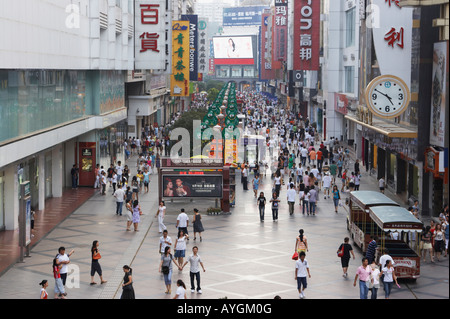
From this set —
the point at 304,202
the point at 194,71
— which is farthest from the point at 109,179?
the point at 194,71

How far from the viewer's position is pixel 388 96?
31922mm

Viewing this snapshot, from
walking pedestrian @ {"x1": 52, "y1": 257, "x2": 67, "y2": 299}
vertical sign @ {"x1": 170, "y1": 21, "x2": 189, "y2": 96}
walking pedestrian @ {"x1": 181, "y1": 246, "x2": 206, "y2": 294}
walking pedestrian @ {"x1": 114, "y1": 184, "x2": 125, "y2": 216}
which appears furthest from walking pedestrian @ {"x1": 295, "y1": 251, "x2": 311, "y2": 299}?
vertical sign @ {"x1": 170, "y1": 21, "x2": 189, "y2": 96}

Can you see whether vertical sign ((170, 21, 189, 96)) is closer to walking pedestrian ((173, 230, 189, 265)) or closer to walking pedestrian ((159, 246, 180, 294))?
walking pedestrian ((173, 230, 189, 265))

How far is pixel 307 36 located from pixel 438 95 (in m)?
37.8

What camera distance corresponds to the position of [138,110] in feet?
216

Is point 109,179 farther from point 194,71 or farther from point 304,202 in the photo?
point 194,71

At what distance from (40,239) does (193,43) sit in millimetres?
63713

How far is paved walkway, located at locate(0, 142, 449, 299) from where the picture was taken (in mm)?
20672

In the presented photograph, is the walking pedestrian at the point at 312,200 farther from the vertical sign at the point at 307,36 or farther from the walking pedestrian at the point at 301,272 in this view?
the vertical sign at the point at 307,36

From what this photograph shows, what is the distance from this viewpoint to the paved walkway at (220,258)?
2067 cm

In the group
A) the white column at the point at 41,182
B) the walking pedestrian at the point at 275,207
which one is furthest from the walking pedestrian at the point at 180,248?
the white column at the point at 41,182

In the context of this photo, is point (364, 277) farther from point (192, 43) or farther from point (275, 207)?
point (192, 43)

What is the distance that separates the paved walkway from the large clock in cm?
484

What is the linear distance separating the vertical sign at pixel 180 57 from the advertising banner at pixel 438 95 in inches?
1889
